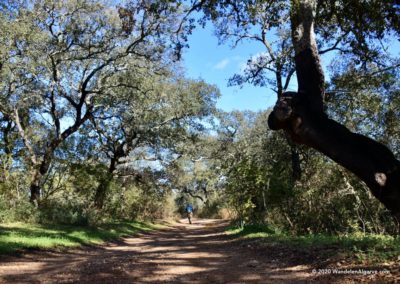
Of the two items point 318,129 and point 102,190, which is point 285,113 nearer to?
point 318,129

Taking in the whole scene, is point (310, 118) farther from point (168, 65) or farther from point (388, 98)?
point (168, 65)

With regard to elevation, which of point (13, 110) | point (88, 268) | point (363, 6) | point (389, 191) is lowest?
point (88, 268)

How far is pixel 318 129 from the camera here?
16.7 ft

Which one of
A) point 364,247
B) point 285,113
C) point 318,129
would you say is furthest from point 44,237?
point 318,129

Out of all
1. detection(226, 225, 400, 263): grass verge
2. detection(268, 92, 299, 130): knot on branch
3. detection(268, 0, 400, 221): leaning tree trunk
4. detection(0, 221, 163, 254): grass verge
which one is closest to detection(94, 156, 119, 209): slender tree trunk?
detection(0, 221, 163, 254): grass verge

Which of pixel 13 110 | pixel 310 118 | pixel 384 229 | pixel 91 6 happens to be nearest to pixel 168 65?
pixel 91 6

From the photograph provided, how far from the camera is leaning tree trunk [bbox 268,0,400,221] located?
4480mm

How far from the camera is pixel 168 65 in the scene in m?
19.2

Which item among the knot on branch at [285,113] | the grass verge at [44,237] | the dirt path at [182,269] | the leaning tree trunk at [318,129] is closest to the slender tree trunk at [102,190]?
the grass verge at [44,237]

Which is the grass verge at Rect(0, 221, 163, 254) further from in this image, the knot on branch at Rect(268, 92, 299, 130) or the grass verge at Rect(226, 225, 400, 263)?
the knot on branch at Rect(268, 92, 299, 130)

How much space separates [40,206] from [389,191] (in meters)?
16.4

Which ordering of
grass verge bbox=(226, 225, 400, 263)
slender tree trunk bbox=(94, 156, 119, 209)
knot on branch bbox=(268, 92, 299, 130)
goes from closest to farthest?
knot on branch bbox=(268, 92, 299, 130) → grass verge bbox=(226, 225, 400, 263) → slender tree trunk bbox=(94, 156, 119, 209)

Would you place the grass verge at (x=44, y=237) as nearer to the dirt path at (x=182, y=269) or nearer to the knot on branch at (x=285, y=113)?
the dirt path at (x=182, y=269)

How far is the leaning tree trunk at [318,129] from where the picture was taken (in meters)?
4.48
